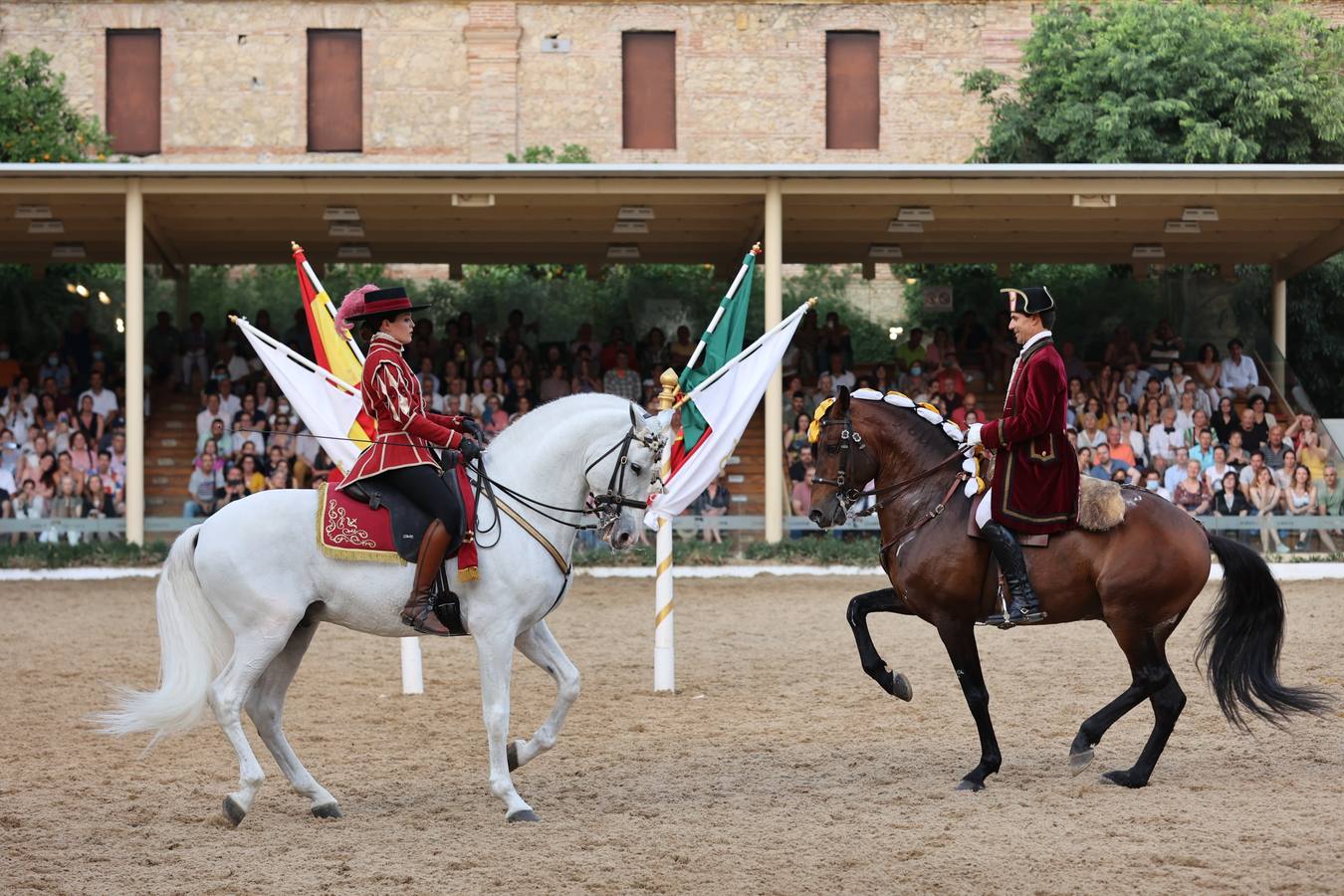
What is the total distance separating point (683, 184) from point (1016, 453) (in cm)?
1262

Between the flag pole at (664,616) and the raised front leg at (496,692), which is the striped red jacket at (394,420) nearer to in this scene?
the raised front leg at (496,692)

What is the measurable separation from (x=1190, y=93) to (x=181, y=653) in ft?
87.6

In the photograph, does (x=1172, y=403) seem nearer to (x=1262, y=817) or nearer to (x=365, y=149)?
(x=1262, y=817)

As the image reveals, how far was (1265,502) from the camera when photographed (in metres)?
18.3

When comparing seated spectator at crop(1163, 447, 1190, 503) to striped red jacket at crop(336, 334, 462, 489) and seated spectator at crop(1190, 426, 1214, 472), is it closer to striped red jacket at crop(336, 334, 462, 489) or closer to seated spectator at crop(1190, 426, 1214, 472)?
seated spectator at crop(1190, 426, 1214, 472)

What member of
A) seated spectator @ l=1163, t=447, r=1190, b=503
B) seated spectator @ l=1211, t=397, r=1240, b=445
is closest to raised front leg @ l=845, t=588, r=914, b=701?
seated spectator @ l=1163, t=447, r=1190, b=503

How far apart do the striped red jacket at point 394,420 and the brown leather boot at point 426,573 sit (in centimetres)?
40

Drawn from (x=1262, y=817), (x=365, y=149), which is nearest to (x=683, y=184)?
(x=1262, y=817)

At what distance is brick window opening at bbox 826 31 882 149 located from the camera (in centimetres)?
3747

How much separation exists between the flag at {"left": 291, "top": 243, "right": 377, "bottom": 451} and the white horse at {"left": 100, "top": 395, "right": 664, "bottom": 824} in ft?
8.09

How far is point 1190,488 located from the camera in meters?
18.7

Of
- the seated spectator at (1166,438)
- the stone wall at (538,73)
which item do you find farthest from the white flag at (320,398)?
the stone wall at (538,73)

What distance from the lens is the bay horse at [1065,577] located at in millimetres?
8234

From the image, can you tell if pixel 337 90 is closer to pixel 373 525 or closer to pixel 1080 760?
pixel 373 525
